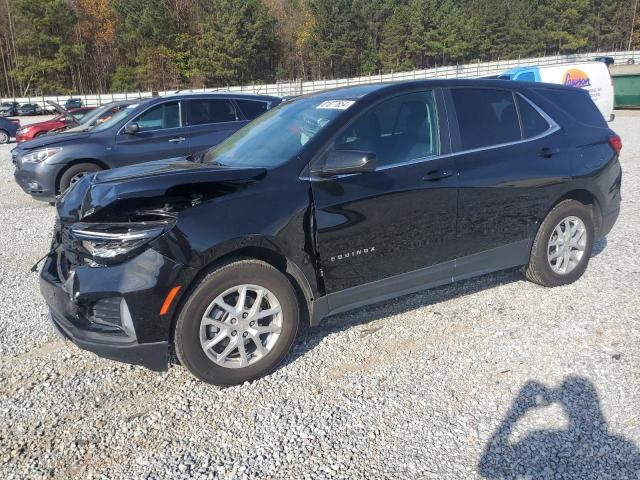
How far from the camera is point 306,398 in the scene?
→ 3.11m

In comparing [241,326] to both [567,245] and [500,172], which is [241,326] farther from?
[567,245]

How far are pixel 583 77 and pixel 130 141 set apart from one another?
48.3 feet

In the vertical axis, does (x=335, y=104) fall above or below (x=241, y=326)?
above

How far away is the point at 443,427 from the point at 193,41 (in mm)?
80349

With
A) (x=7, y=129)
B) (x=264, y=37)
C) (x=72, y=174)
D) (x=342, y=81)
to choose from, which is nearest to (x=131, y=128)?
(x=72, y=174)

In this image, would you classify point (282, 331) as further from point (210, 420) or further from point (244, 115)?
point (244, 115)

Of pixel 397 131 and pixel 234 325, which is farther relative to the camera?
pixel 397 131

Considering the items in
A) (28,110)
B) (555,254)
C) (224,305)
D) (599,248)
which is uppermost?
(224,305)

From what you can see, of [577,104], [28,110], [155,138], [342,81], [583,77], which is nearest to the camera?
[577,104]

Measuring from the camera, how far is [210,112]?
29.2 feet

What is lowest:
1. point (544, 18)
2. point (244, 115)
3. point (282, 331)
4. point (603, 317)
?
point (603, 317)

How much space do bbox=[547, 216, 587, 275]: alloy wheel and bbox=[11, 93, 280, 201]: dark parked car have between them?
19.4 ft

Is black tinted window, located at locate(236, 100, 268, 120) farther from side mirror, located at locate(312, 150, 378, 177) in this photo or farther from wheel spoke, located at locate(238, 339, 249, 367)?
wheel spoke, located at locate(238, 339, 249, 367)

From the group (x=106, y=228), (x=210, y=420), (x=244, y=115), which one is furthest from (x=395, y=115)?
(x=244, y=115)
